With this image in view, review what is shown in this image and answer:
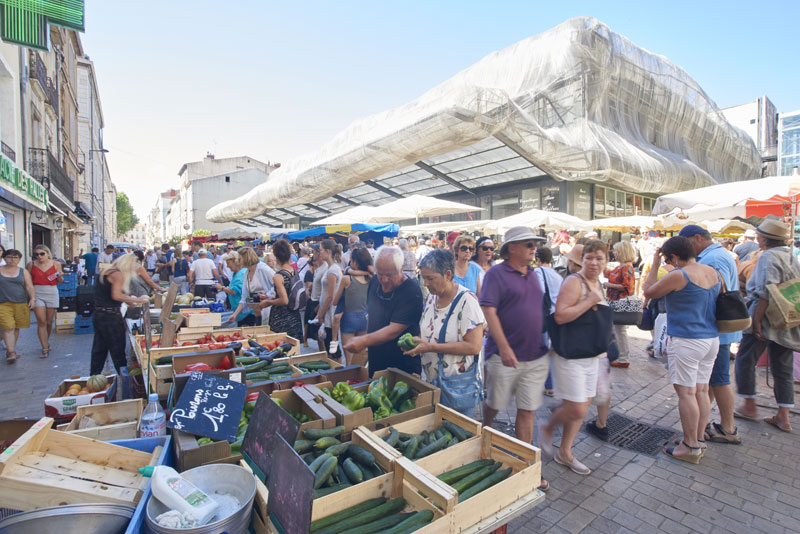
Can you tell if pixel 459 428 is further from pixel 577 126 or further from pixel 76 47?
pixel 76 47

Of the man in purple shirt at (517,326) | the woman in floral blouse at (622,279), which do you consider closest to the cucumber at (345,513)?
the man in purple shirt at (517,326)

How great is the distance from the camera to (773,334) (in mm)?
4145

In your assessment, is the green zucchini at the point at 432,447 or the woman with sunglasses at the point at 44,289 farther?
the woman with sunglasses at the point at 44,289

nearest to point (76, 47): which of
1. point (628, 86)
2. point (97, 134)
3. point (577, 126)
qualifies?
point (97, 134)

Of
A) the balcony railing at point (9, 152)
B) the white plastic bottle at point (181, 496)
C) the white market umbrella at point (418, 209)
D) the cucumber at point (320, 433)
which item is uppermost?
the balcony railing at point (9, 152)

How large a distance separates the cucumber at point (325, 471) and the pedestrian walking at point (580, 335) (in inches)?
77.8

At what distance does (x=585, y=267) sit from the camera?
327 centimetres

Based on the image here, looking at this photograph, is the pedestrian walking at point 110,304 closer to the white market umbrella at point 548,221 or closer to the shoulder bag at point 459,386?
the shoulder bag at point 459,386

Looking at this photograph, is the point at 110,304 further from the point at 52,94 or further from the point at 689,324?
the point at 52,94

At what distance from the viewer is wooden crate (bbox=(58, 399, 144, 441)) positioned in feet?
8.76

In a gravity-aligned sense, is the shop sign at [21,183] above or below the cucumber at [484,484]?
above

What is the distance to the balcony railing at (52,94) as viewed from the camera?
659 inches

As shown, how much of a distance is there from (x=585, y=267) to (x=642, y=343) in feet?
18.9

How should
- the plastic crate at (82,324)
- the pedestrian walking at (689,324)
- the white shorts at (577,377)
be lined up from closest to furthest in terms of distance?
1. the white shorts at (577,377)
2. the pedestrian walking at (689,324)
3. the plastic crate at (82,324)
